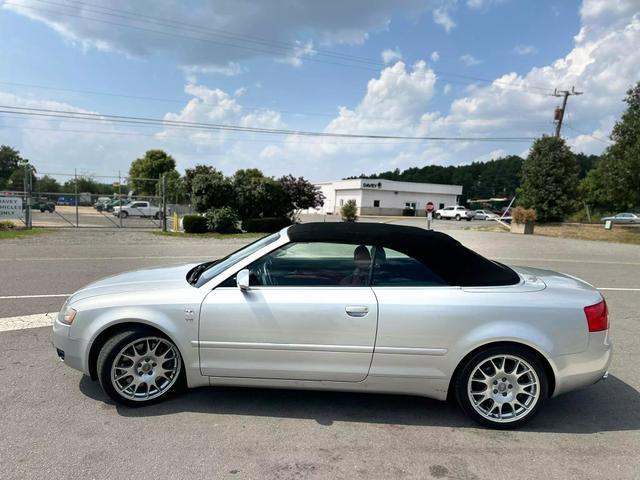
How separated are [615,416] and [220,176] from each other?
885 inches

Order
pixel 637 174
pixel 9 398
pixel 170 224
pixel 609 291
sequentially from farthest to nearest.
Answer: pixel 170 224 < pixel 637 174 < pixel 609 291 < pixel 9 398

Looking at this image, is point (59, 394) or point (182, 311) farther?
point (59, 394)

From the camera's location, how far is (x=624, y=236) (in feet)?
77.1

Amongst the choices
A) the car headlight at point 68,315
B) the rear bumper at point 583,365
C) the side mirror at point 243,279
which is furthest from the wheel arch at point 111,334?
the rear bumper at point 583,365

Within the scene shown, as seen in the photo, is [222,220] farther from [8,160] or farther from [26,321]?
[8,160]

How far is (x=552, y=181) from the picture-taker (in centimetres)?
2741

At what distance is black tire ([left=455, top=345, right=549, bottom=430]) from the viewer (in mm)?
3176

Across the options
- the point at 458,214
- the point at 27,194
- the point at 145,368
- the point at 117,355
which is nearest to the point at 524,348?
the point at 145,368

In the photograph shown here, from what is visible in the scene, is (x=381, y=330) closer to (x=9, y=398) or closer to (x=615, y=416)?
(x=615, y=416)

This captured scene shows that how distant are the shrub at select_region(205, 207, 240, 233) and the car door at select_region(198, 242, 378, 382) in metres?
19.5

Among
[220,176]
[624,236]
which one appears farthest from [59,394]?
[624,236]

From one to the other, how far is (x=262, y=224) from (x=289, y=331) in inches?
835

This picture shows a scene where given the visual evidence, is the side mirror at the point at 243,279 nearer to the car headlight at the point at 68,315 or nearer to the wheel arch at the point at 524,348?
the car headlight at the point at 68,315

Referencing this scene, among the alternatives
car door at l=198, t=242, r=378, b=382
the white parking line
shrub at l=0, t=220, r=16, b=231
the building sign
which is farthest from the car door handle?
the building sign
